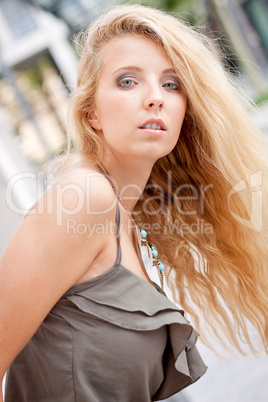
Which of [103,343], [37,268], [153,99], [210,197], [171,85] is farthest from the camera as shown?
[210,197]

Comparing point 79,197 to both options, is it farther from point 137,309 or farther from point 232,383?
point 232,383

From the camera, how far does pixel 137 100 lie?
1.46 metres

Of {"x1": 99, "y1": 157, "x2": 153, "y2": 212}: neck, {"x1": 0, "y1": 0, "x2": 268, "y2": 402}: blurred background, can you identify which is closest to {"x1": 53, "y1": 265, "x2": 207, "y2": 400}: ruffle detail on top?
{"x1": 99, "y1": 157, "x2": 153, "y2": 212}: neck

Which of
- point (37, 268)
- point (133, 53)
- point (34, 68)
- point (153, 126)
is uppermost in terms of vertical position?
point (34, 68)

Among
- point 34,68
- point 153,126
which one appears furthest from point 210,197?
point 34,68

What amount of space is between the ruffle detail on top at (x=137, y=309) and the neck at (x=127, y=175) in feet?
1.18

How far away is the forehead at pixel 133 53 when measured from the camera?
1506mm

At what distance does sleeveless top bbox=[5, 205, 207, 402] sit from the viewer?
1278 mm

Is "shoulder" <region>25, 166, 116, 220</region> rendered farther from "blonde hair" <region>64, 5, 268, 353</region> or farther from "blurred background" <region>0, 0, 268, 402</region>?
"blurred background" <region>0, 0, 268, 402</region>

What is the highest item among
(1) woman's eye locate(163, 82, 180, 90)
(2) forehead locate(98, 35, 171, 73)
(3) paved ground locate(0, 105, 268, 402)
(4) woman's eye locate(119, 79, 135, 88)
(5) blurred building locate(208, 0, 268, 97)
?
(5) blurred building locate(208, 0, 268, 97)

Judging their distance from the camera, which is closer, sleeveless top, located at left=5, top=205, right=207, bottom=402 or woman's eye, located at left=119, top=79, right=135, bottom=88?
sleeveless top, located at left=5, top=205, right=207, bottom=402

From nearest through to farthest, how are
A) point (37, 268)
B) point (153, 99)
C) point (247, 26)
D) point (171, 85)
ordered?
point (37, 268), point (153, 99), point (171, 85), point (247, 26)

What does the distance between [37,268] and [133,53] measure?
75cm

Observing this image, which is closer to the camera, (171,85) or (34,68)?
(171,85)
